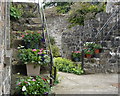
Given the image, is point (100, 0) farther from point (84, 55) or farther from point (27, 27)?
point (27, 27)

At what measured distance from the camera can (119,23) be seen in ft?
22.8

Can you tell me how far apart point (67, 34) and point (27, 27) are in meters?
4.35

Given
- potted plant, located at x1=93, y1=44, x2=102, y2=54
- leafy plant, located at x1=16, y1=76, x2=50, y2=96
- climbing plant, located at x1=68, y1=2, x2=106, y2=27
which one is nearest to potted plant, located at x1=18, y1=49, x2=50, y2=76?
leafy plant, located at x1=16, y1=76, x2=50, y2=96

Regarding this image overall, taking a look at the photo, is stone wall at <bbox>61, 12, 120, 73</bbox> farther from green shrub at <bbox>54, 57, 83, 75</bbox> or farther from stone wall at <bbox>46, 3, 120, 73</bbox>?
green shrub at <bbox>54, 57, 83, 75</bbox>

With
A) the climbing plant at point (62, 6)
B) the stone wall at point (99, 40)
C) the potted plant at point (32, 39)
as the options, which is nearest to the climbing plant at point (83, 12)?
the stone wall at point (99, 40)

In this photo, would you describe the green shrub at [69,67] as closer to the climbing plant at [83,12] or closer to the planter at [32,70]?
the planter at [32,70]

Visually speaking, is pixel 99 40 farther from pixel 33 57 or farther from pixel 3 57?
pixel 3 57

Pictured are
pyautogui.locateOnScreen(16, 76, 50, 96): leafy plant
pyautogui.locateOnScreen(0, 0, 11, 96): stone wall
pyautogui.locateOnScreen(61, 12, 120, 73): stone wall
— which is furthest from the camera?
pyautogui.locateOnScreen(61, 12, 120, 73): stone wall

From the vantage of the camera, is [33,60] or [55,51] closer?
[33,60]

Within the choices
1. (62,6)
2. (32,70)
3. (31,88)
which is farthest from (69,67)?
(62,6)

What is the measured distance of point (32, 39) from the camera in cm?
389

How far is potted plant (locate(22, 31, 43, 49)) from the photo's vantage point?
3892 mm

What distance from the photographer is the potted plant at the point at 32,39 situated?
3892 millimetres

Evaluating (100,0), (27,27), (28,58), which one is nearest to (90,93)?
(28,58)
